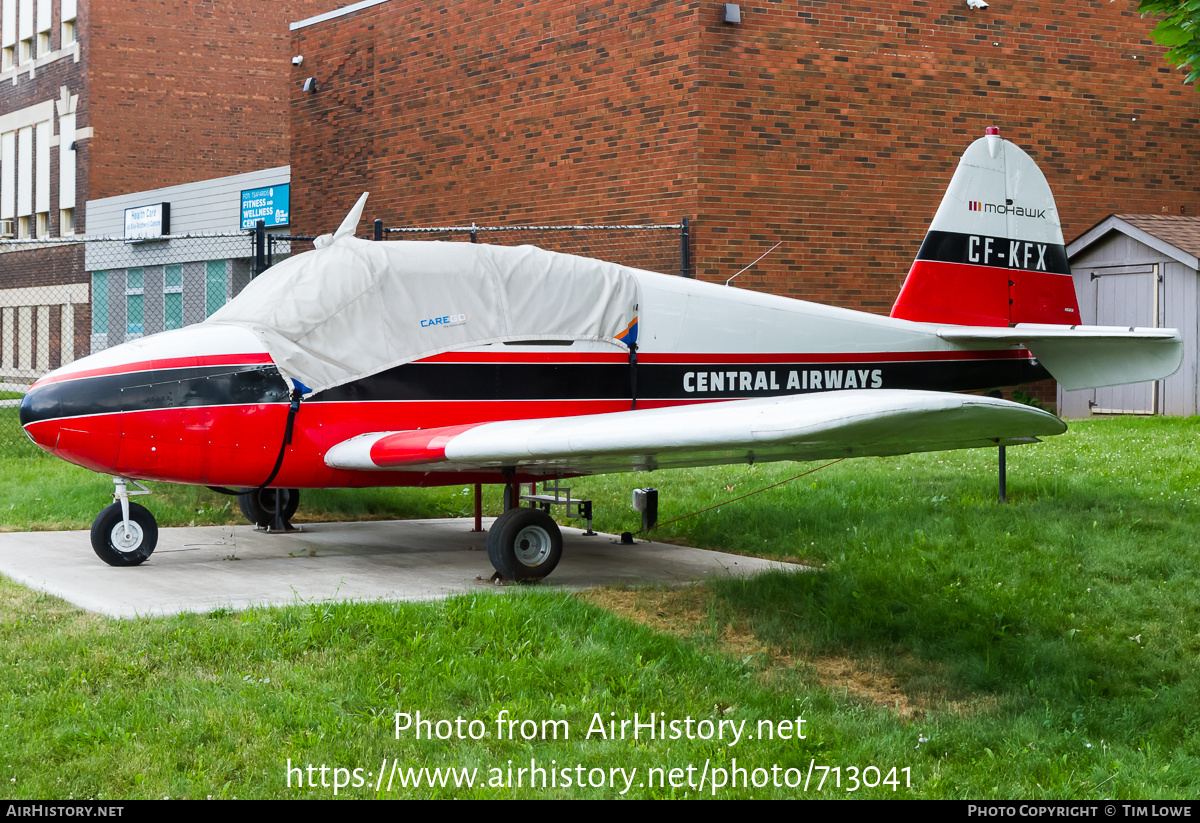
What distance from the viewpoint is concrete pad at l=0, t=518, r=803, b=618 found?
21.5ft

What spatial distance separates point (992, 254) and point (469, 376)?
4905 mm

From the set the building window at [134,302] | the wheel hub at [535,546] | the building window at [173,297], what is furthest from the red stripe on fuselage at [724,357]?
the building window at [134,302]

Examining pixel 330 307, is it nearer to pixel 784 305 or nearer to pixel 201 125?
pixel 784 305

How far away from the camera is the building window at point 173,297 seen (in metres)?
26.7

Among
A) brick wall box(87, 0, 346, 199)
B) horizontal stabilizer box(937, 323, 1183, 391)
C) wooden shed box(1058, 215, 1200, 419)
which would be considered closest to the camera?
horizontal stabilizer box(937, 323, 1183, 391)

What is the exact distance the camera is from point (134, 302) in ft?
94.9

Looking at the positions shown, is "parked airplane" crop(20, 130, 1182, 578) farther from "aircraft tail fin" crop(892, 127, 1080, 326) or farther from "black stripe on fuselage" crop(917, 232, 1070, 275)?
"black stripe on fuselage" crop(917, 232, 1070, 275)

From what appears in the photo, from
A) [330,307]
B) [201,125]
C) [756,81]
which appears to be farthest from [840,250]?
[201,125]

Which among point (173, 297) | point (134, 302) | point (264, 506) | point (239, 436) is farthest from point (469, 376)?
point (134, 302)

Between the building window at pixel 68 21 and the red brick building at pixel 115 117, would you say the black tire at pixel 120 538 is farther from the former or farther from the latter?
the building window at pixel 68 21

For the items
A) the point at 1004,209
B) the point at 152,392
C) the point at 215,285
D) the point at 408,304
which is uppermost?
the point at 215,285

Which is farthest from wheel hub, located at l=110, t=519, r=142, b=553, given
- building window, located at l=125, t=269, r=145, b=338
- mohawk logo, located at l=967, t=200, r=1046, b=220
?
building window, located at l=125, t=269, r=145, b=338

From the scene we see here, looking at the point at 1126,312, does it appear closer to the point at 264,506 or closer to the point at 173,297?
the point at 264,506

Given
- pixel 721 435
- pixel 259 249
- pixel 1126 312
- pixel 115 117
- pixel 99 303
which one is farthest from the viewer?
pixel 115 117
